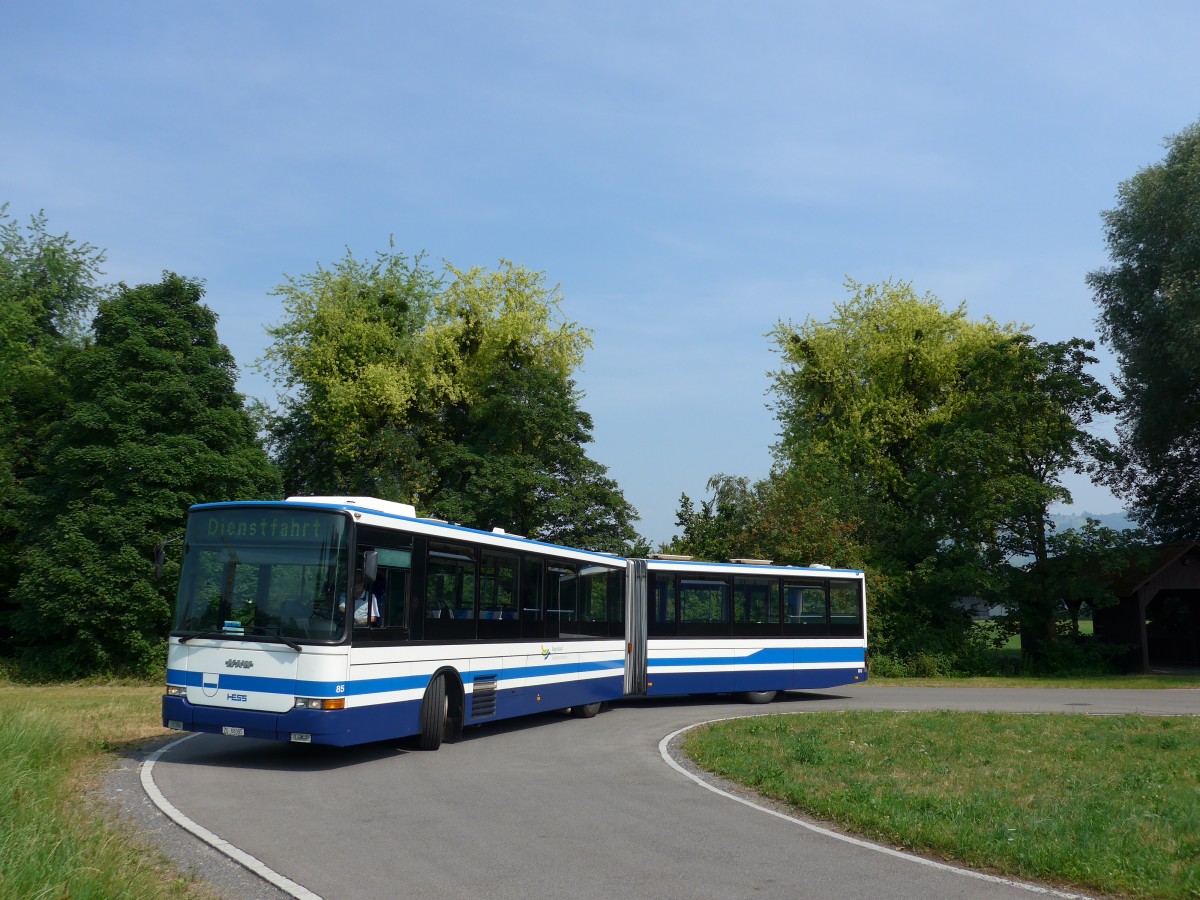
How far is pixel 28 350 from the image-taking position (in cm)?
4125

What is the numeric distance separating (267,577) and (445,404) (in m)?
32.3

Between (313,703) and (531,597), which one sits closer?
(313,703)

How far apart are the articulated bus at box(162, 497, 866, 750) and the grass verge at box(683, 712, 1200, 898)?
2993 mm

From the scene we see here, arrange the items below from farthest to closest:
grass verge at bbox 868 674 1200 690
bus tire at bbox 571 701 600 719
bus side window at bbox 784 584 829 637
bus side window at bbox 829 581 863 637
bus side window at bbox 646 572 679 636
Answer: grass verge at bbox 868 674 1200 690, bus side window at bbox 829 581 863 637, bus side window at bbox 784 584 829 637, bus side window at bbox 646 572 679 636, bus tire at bbox 571 701 600 719

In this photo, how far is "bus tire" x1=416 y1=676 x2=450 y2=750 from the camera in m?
14.6

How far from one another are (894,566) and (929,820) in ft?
98.2

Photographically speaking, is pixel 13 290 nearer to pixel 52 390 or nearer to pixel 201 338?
pixel 52 390

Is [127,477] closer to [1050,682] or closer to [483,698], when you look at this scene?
[483,698]

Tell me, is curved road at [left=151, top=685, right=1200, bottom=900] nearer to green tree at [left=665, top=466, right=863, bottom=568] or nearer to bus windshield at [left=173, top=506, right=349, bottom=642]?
bus windshield at [left=173, top=506, right=349, bottom=642]

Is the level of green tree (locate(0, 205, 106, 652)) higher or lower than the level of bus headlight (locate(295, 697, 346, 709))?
higher

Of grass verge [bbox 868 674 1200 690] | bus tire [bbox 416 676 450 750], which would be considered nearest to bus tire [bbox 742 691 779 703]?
grass verge [bbox 868 674 1200 690]

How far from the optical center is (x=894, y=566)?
38.9 metres

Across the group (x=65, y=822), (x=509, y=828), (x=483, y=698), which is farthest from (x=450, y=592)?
(x=65, y=822)

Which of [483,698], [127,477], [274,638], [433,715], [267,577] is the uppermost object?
[127,477]
